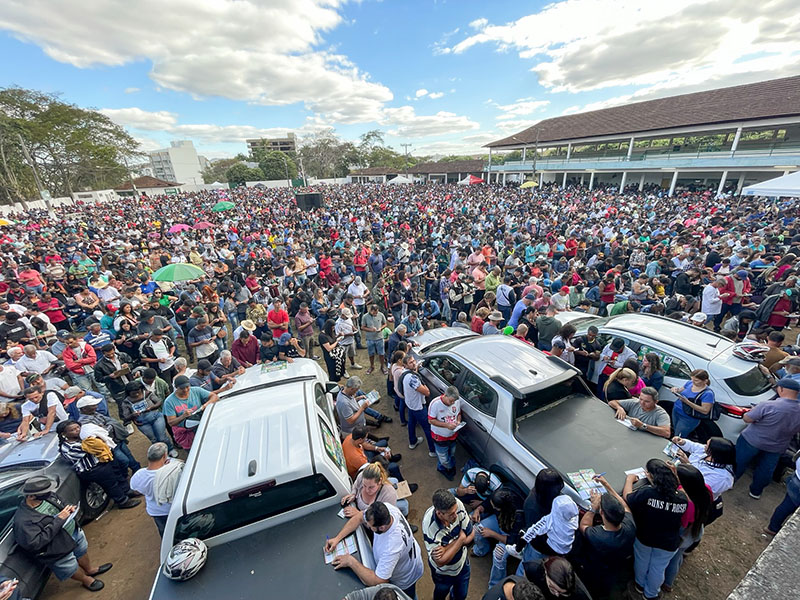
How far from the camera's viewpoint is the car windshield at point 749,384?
4.27m

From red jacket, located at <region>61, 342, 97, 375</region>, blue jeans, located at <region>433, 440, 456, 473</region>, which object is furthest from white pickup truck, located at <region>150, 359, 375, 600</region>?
red jacket, located at <region>61, 342, 97, 375</region>

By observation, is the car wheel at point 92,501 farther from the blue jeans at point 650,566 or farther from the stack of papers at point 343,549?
the blue jeans at point 650,566

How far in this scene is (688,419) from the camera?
14.3ft

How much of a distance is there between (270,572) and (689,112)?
43.4 metres

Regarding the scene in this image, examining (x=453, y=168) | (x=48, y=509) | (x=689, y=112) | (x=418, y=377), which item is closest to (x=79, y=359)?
(x=48, y=509)

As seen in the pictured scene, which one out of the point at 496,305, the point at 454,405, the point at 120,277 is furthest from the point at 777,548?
the point at 120,277

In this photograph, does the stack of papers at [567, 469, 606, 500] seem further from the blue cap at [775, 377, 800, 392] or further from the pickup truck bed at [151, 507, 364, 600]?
the blue cap at [775, 377, 800, 392]

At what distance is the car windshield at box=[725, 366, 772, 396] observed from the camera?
168 inches

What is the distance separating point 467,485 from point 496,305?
5433 mm

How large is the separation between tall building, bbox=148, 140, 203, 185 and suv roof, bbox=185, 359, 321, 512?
10112 cm

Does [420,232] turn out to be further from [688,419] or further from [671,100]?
[671,100]

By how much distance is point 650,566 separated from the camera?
10.0 ft

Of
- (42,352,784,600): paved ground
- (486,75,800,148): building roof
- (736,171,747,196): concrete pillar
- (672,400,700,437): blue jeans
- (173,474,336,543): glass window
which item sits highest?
(486,75,800,148): building roof

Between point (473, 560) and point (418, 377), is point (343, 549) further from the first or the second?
point (418, 377)
